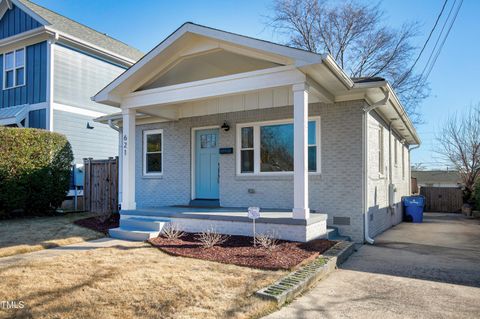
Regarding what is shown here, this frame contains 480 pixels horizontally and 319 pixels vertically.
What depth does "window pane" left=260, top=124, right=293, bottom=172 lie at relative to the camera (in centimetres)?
893

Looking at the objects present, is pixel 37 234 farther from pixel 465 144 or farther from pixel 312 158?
pixel 465 144

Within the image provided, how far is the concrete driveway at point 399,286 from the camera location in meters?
3.90

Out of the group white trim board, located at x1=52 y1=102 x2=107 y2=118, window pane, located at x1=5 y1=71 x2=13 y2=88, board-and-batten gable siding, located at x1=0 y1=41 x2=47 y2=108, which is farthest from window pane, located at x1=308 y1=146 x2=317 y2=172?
window pane, located at x1=5 y1=71 x2=13 y2=88

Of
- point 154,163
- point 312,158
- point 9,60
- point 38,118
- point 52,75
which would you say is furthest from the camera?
point 9,60

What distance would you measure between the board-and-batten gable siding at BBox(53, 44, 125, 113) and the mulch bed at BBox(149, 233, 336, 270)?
10.00 meters

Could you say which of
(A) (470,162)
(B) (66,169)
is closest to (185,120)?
(B) (66,169)

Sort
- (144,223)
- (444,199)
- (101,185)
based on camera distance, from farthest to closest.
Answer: (444,199)
(101,185)
(144,223)

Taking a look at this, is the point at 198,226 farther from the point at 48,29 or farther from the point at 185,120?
the point at 48,29

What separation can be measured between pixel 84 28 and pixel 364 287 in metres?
16.9

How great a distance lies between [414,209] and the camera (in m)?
13.3

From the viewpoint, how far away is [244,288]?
14.2 feet

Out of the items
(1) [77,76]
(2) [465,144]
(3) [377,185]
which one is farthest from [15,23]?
(2) [465,144]

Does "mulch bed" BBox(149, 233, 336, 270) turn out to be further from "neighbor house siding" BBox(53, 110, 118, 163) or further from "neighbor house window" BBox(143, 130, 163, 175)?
"neighbor house siding" BBox(53, 110, 118, 163)

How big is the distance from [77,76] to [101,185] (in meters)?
5.49
